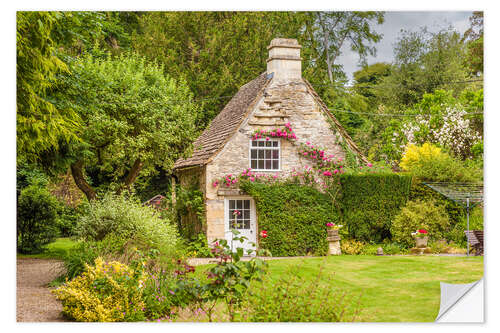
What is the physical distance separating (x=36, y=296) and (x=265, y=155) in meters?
8.27

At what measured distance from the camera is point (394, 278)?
10.8 m

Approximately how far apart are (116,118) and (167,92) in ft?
5.83

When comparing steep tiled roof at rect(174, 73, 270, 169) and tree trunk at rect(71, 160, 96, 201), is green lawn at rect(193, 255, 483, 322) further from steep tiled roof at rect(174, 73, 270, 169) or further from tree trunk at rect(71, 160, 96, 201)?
tree trunk at rect(71, 160, 96, 201)

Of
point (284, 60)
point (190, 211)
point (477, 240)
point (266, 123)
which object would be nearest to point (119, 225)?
point (190, 211)

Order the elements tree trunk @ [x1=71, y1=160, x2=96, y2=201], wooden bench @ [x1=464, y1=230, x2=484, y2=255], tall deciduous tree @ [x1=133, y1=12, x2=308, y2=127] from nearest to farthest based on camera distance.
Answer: wooden bench @ [x1=464, y1=230, x2=484, y2=255] < tree trunk @ [x1=71, y1=160, x2=96, y2=201] < tall deciduous tree @ [x1=133, y1=12, x2=308, y2=127]

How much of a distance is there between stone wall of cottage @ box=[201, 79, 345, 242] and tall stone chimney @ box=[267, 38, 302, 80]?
258mm

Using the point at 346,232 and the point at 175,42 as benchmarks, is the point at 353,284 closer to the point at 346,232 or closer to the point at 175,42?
the point at 346,232

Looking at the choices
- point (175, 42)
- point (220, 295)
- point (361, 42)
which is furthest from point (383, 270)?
point (175, 42)

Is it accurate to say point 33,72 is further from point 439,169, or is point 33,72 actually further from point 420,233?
point 439,169

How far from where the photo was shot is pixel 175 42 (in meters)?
21.9

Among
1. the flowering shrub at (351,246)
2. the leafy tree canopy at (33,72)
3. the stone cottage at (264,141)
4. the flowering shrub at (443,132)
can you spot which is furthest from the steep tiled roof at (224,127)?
the flowering shrub at (443,132)

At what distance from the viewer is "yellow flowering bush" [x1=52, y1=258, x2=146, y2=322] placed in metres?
7.13

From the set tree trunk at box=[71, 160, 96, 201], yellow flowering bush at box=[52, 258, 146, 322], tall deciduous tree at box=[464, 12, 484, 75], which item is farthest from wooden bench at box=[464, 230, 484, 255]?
tree trunk at box=[71, 160, 96, 201]

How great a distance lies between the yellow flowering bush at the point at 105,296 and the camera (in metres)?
7.13
